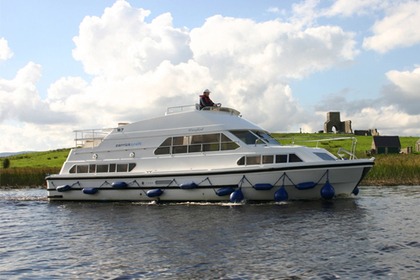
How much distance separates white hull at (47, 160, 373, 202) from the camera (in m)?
21.5

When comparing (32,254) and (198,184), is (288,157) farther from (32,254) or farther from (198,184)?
(32,254)

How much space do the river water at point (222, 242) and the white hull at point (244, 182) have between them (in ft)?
2.92

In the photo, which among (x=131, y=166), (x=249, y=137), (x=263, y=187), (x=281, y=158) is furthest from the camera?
(x=131, y=166)

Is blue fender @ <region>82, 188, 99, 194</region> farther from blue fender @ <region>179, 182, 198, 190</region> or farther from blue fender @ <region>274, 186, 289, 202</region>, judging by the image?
blue fender @ <region>274, 186, 289, 202</region>

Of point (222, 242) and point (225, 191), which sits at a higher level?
point (225, 191)

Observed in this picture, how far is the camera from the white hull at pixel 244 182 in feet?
70.5

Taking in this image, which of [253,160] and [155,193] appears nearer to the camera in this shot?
[253,160]

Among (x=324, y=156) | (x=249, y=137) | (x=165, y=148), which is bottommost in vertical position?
(x=324, y=156)

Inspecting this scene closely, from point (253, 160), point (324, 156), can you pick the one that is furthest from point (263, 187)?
point (324, 156)

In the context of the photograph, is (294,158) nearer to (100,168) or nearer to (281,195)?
(281,195)

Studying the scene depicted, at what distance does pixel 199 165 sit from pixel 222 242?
10.5 metres

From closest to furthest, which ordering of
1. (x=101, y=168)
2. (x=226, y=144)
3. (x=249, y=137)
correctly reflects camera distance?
(x=226, y=144) < (x=249, y=137) < (x=101, y=168)

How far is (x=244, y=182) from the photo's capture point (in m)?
22.1

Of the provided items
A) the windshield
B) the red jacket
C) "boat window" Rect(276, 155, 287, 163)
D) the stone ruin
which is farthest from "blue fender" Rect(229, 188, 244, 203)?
the stone ruin
